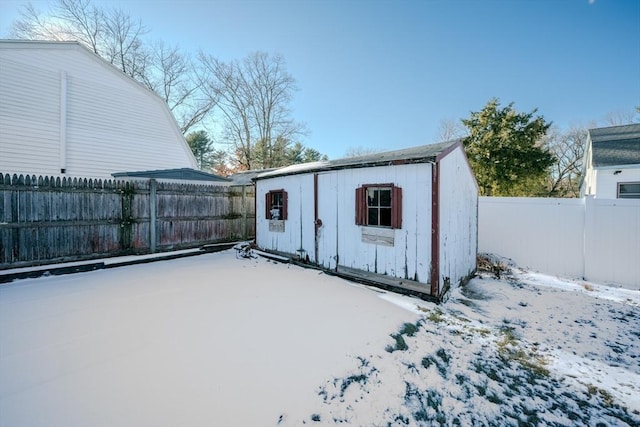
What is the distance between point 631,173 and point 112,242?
15.2 metres

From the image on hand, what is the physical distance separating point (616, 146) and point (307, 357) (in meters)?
13.3

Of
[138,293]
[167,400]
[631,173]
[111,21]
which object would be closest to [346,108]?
[631,173]

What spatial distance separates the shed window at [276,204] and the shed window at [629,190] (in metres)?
10.8

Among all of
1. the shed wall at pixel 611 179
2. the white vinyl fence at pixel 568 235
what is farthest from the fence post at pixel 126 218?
the shed wall at pixel 611 179

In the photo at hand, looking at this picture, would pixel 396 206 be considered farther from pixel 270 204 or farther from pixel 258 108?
pixel 258 108

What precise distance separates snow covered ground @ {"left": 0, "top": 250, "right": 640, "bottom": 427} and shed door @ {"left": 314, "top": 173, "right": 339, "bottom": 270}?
1138 millimetres

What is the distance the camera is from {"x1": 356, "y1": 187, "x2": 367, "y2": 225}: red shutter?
16.1 ft

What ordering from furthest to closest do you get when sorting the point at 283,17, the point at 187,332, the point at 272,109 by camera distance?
the point at 272,109 < the point at 283,17 < the point at 187,332

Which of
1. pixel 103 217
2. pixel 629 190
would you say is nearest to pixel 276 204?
pixel 103 217

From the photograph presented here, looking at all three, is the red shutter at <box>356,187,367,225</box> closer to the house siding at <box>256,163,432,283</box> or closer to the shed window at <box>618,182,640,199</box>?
the house siding at <box>256,163,432,283</box>

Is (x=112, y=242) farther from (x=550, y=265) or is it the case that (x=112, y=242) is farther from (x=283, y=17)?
(x=550, y=265)

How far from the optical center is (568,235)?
5.67 meters

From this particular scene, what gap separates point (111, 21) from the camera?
49.4 feet

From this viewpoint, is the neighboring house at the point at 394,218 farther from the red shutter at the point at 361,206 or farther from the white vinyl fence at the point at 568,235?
the white vinyl fence at the point at 568,235
